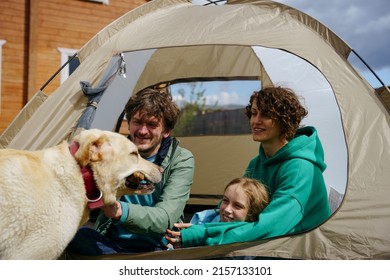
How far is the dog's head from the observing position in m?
2.54

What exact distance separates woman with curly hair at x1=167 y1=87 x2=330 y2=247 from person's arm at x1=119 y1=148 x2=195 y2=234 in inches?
4.6

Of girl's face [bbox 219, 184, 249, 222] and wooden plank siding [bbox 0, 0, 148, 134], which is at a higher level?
wooden plank siding [bbox 0, 0, 148, 134]

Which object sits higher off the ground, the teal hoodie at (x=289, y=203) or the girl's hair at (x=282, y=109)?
the girl's hair at (x=282, y=109)

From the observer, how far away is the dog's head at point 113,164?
2545mm

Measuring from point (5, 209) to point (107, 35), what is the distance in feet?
7.14

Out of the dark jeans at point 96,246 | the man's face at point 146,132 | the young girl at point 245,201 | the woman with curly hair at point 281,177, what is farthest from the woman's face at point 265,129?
the dark jeans at point 96,246

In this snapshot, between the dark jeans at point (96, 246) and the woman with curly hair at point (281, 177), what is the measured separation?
1.05 feet

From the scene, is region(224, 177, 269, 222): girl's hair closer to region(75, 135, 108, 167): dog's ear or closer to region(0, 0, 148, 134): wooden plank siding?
region(75, 135, 108, 167): dog's ear

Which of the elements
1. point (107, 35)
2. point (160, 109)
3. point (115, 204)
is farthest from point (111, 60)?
point (115, 204)

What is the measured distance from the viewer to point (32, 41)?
10477mm

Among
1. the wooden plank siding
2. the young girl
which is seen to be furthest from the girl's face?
the wooden plank siding

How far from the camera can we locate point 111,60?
12.1 feet

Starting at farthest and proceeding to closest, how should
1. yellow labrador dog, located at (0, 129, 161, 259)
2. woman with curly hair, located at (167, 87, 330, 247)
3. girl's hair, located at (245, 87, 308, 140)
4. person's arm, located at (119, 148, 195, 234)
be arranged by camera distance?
girl's hair, located at (245, 87, 308, 140) → woman with curly hair, located at (167, 87, 330, 247) → person's arm, located at (119, 148, 195, 234) → yellow labrador dog, located at (0, 129, 161, 259)

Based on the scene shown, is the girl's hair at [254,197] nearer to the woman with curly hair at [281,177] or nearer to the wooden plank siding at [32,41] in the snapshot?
the woman with curly hair at [281,177]
